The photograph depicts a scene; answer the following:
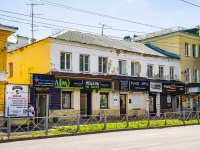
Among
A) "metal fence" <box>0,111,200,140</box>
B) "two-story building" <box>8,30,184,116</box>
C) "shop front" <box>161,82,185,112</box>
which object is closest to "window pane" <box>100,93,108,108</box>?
"two-story building" <box>8,30,184,116</box>

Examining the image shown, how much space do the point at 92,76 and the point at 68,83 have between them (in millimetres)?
2761

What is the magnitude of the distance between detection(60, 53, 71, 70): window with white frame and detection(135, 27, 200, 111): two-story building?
14.9 m

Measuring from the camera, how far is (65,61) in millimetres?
24375

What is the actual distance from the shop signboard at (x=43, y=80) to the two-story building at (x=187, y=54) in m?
17.3

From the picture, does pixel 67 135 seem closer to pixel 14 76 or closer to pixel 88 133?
pixel 88 133

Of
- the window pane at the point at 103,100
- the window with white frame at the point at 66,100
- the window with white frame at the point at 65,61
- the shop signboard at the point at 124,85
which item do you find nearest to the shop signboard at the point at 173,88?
the shop signboard at the point at 124,85

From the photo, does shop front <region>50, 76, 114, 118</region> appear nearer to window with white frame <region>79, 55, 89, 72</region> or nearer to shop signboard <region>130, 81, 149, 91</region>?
window with white frame <region>79, 55, 89, 72</region>

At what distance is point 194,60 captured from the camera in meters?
36.1

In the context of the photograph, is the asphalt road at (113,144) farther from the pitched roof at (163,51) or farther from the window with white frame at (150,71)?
the pitched roof at (163,51)

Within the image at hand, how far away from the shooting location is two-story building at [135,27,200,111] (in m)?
34.1

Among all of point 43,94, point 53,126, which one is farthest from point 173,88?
point 53,126

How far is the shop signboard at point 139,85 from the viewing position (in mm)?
28297

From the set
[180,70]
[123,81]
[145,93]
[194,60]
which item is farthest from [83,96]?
[194,60]

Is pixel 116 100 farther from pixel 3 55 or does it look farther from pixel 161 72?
pixel 3 55
